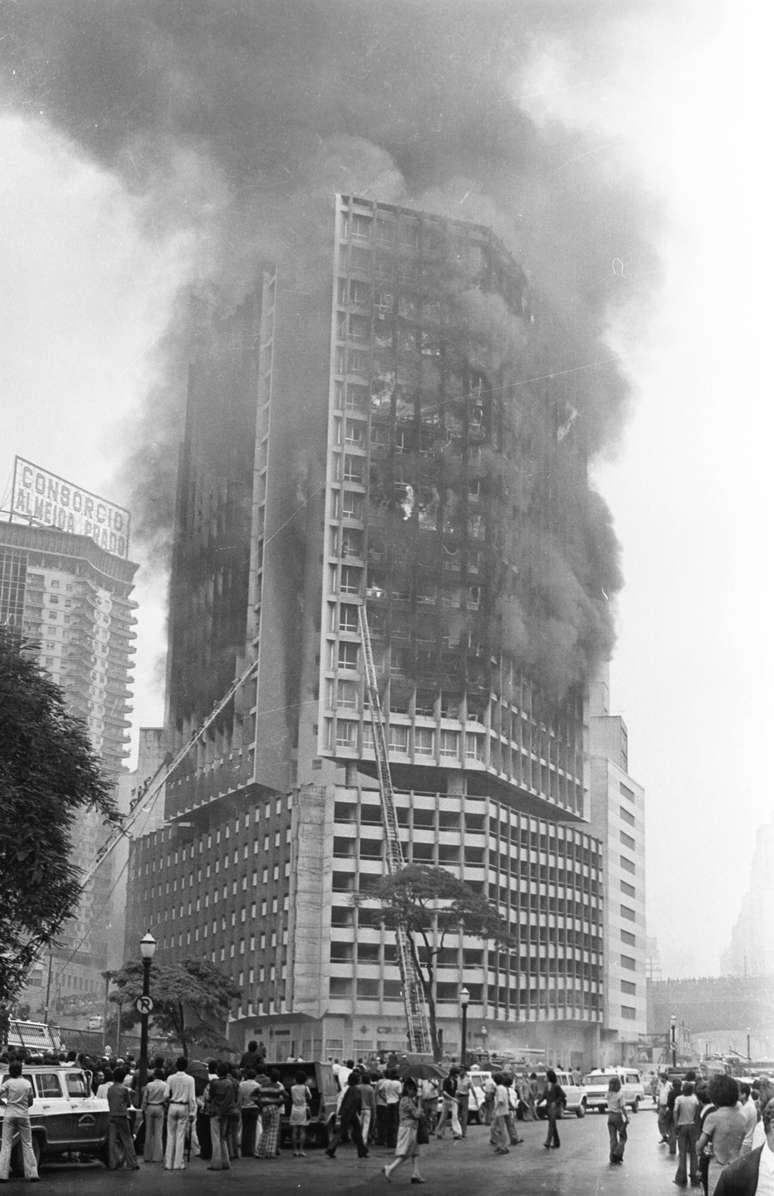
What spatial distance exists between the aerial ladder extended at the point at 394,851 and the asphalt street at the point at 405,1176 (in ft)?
194

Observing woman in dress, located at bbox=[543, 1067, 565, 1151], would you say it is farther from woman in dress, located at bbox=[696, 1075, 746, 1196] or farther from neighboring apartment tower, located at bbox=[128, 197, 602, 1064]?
neighboring apartment tower, located at bbox=[128, 197, 602, 1064]

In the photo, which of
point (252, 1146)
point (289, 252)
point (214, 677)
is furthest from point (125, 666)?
point (252, 1146)

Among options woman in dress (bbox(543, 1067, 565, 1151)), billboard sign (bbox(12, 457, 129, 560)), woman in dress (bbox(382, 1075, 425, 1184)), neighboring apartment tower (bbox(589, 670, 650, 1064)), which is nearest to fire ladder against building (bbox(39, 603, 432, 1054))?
billboard sign (bbox(12, 457, 129, 560))

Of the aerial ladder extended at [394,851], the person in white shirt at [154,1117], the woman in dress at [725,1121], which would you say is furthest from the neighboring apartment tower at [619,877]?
the woman in dress at [725,1121]

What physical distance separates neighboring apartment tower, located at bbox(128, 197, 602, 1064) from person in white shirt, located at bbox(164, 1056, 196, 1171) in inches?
2650

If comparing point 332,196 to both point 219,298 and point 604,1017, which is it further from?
point 604,1017

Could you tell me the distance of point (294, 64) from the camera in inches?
2638

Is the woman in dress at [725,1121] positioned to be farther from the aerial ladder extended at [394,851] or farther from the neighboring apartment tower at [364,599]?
the neighboring apartment tower at [364,599]

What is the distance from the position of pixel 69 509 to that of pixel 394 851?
151 ft

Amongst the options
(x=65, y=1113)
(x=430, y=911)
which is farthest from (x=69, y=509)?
(x=65, y=1113)

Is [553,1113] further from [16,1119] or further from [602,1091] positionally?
[602,1091]

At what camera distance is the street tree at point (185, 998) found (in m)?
76.8

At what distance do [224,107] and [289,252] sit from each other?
23.9 meters

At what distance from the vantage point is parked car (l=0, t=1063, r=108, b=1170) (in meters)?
24.1
